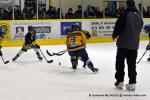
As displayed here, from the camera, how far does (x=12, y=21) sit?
13539 mm

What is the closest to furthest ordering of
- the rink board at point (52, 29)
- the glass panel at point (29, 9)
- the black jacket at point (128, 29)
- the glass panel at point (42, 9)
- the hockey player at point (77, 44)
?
the black jacket at point (128, 29)
the hockey player at point (77, 44)
the rink board at point (52, 29)
the glass panel at point (29, 9)
the glass panel at point (42, 9)

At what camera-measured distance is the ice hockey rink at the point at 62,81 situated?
5.71 meters

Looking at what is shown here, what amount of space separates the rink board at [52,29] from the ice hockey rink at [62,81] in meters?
3.20

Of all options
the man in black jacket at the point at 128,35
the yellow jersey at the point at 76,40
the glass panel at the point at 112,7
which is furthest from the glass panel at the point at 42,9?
the man in black jacket at the point at 128,35

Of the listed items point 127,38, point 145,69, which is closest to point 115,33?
point 127,38

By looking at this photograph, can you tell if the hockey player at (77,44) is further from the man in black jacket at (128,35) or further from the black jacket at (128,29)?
the black jacket at (128,29)

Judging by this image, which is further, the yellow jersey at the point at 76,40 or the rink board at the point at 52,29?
the rink board at the point at 52,29

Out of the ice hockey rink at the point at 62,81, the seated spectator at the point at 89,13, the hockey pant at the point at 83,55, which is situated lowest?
the ice hockey rink at the point at 62,81

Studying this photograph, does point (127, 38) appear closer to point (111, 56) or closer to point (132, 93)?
point (132, 93)

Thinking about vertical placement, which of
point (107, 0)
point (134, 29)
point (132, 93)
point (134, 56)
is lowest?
point (132, 93)

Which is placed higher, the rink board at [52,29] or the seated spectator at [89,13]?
the seated spectator at [89,13]

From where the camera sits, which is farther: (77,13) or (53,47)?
(77,13)

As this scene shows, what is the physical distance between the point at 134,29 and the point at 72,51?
7.48 feet

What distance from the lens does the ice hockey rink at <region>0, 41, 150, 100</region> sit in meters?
5.71
